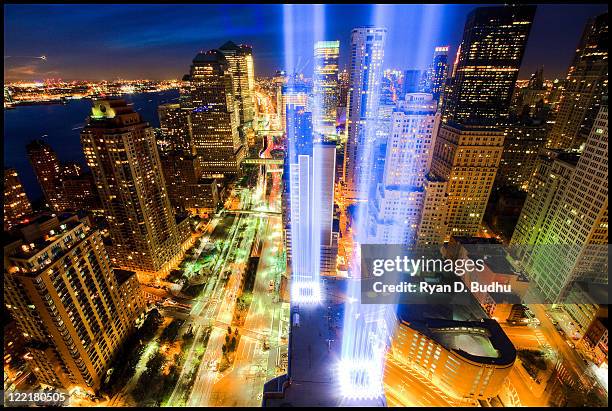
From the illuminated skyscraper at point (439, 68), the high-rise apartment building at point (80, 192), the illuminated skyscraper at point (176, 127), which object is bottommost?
the high-rise apartment building at point (80, 192)

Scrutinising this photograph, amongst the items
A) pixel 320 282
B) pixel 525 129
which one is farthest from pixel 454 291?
pixel 525 129

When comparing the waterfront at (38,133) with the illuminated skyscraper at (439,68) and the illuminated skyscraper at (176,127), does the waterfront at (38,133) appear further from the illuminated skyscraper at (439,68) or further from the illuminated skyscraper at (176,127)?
the illuminated skyscraper at (439,68)

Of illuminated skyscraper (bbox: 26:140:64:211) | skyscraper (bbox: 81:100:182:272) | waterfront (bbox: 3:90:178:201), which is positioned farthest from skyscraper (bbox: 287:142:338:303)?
waterfront (bbox: 3:90:178:201)

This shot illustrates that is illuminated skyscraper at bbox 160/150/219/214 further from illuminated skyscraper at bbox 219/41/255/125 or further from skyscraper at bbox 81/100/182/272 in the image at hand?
illuminated skyscraper at bbox 219/41/255/125

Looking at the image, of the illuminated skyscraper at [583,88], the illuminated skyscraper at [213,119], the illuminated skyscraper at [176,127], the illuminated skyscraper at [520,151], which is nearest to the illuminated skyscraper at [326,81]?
the illuminated skyscraper at [213,119]

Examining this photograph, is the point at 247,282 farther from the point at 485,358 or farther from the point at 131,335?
the point at 485,358

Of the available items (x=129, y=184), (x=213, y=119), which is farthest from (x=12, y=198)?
(x=213, y=119)
